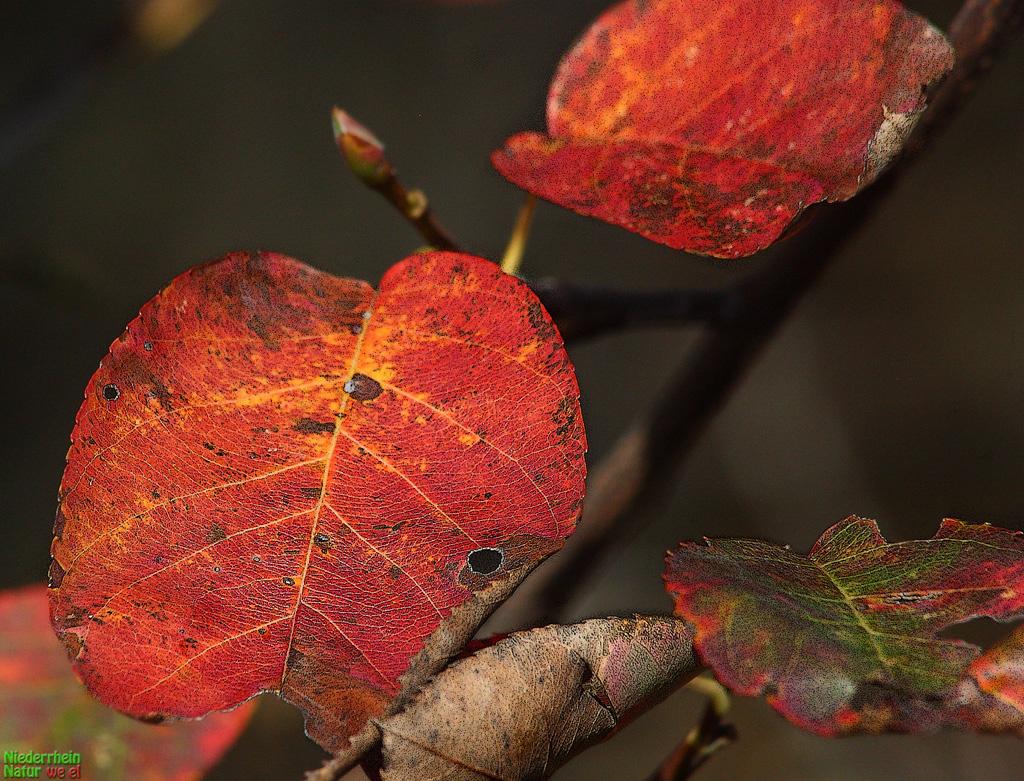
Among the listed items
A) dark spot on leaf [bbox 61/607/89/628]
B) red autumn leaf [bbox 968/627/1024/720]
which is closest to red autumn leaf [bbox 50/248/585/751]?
dark spot on leaf [bbox 61/607/89/628]

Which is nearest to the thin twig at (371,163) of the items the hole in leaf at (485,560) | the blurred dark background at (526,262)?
the hole in leaf at (485,560)

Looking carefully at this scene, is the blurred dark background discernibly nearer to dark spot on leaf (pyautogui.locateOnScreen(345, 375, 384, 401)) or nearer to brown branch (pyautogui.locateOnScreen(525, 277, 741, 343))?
brown branch (pyautogui.locateOnScreen(525, 277, 741, 343))

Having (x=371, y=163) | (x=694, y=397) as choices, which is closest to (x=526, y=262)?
(x=694, y=397)

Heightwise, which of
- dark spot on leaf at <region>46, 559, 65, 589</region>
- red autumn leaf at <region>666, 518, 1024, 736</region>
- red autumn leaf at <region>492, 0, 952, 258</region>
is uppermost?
red autumn leaf at <region>492, 0, 952, 258</region>

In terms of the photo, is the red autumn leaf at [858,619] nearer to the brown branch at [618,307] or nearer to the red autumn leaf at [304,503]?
the red autumn leaf at [304,503]

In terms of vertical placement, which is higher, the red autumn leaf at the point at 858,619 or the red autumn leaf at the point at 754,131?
the red autumn leaf at the point at 754,131

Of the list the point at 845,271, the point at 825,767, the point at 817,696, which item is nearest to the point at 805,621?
the point at 817,696

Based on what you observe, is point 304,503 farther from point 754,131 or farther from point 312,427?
point 754,131

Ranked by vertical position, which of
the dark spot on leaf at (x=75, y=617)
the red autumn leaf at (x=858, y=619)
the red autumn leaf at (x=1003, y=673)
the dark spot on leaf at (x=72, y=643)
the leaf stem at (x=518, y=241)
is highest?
the red autumn leaf at (x=1003, y=673)
